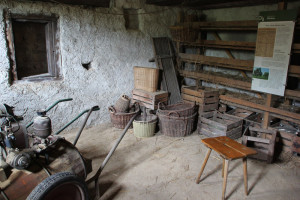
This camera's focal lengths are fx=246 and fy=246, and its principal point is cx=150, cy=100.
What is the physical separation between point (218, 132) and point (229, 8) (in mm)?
2869

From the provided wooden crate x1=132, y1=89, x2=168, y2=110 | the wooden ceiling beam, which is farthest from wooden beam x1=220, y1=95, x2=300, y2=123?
the wooden ceiling beam

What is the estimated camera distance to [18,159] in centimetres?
207

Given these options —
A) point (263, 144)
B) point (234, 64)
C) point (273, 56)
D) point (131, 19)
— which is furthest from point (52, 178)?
point (131, 19)

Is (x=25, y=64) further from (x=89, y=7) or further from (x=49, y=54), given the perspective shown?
(x=89, y=7)

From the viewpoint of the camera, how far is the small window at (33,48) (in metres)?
4.11

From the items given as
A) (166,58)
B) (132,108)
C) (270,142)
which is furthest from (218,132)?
(166,58)

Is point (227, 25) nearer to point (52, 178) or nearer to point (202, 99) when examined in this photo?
point (202, 99)

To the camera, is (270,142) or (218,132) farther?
(218,132)

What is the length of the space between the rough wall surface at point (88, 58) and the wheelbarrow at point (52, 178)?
6.75 feet

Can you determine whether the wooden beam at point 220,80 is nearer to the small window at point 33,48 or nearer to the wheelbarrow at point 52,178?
the small window at point 33,48

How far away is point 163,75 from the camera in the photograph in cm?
553

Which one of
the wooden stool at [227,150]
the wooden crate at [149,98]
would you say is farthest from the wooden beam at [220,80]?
the wooden stool at [227,150]

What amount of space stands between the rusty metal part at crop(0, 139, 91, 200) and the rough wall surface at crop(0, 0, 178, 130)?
2065mm

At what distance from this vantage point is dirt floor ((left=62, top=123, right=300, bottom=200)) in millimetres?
3066
